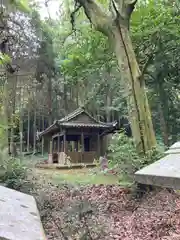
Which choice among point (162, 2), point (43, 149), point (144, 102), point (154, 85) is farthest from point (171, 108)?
point (43, 149)

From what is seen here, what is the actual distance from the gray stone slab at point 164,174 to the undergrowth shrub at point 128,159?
5570 mm

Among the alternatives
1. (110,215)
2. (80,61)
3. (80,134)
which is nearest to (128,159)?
(110,215)

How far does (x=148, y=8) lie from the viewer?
11.0m

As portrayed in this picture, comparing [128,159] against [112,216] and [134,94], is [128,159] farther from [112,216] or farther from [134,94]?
[134,94]

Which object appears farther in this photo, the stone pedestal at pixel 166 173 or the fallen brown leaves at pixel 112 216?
the fallen brown leaves at pixel 112 216

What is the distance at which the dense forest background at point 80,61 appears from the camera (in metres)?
10.6

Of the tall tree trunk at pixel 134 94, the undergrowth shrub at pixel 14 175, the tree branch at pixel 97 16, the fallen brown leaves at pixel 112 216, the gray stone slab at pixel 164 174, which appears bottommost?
the fallen brown leaves at pixel 112 216

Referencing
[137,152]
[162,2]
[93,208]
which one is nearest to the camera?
[93,208]

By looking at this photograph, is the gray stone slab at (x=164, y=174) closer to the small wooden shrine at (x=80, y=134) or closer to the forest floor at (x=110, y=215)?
the forest floor at (x=110, y=215)

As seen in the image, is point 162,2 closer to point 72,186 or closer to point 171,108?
point 171,108

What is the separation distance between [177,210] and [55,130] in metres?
Result: 18.1

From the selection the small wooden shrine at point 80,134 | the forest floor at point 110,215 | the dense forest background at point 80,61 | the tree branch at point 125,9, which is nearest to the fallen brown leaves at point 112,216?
the forest floor at point 110,215

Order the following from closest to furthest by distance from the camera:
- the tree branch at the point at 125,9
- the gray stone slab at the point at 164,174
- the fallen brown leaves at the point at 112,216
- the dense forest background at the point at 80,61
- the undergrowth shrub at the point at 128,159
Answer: the gray stone slab at the point at 164,174, the fallen brown leaves at the point at 112,216, the undergrowth shrub at the point at 128,159, the tree branch at the point at 125,9, the dense forest background at the point at 80,61

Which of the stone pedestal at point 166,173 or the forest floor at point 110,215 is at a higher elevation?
the stone pedestal at point 166,173
